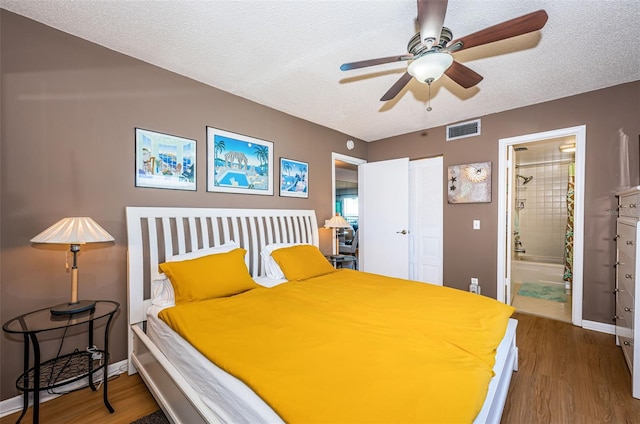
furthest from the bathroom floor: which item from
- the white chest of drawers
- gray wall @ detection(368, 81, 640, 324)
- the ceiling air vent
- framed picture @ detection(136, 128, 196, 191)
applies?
framed picture @ detection(136, 128, 196, 191)

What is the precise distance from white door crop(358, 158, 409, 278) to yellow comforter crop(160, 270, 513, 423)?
193 cm

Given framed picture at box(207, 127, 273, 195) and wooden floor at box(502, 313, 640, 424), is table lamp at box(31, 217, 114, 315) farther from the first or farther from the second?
wooden floor at box(502, 313, 640, 424)

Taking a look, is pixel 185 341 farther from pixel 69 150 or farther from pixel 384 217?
pixel 384 217

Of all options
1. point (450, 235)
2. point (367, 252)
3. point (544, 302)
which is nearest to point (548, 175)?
point (544, 302)

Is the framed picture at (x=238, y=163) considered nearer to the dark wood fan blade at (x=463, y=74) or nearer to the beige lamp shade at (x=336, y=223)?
the beige lamp shade at (x=336, y=223)

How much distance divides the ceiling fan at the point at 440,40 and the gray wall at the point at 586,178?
1.84m

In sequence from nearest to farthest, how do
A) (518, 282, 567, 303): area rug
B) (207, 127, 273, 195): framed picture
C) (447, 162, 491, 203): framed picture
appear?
(207, 127, 273, 195): framed picture
(447, 162, 491, 203): framed picture
(518, 282, 567, 303): area rug

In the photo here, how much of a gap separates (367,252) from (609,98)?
11.1 feet

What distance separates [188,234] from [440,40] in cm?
257

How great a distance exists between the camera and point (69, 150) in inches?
77.9

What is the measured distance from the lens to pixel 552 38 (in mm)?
2014

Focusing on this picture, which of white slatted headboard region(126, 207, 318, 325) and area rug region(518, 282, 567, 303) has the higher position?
white slatted headboard region(126, 207, 318, 325)

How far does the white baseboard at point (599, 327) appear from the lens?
2.80m

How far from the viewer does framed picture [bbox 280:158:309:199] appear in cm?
345
